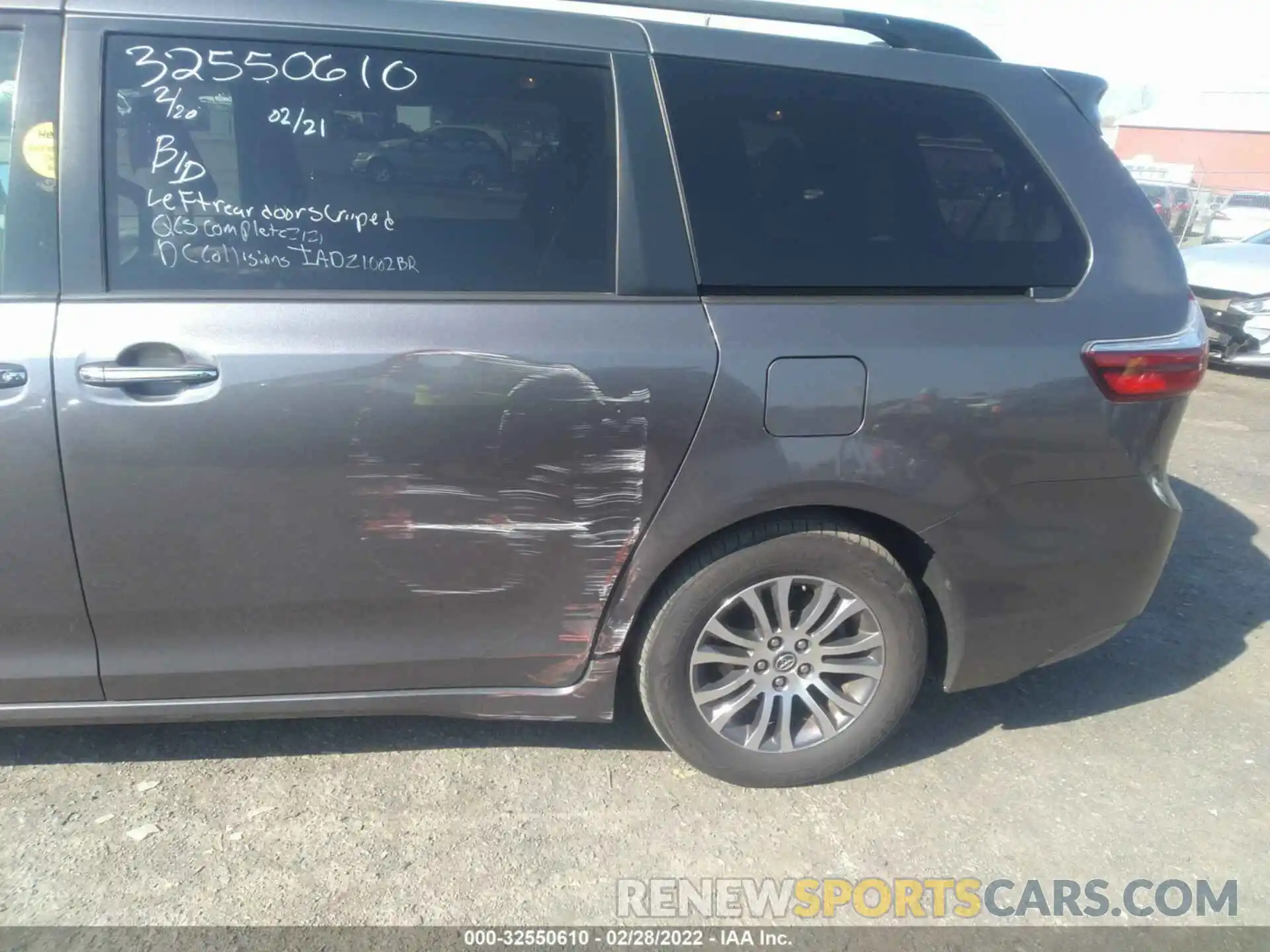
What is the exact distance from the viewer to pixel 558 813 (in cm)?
263

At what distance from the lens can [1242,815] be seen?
2.72 m

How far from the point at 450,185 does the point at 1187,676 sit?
292cm

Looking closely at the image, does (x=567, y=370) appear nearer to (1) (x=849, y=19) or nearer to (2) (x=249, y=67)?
(2) (x=249, y=67)

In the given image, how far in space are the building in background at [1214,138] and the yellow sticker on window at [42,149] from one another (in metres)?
46.9

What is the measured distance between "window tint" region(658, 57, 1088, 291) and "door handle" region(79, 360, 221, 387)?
116 cm

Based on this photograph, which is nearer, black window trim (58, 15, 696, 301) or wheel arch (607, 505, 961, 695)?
black window trim (58, 15, 696, 301)

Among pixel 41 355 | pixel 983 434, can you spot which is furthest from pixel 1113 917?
pixel 41 355

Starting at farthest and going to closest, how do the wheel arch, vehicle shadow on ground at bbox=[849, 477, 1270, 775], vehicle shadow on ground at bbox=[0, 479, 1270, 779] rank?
vehicle shadow on ground at bbox=[849, 477, 1270, 775] < vehicle shadow on ground at bbox=[0, 479, 1270, 779] < the wheel arch

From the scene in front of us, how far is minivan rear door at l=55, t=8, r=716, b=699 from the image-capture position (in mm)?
2174

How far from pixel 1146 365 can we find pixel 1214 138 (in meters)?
52.7

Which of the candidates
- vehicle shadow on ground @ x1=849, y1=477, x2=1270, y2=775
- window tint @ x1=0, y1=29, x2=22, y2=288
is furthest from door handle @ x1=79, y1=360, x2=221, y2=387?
vehicle shadow on ground @ x1=849, y1=477, x2=1270, y2=775

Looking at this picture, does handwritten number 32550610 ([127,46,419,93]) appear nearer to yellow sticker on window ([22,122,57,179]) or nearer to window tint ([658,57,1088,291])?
yellow sticker on window ([22,122,57,179])

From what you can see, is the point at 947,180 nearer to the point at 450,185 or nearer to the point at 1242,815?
the point at 450,185

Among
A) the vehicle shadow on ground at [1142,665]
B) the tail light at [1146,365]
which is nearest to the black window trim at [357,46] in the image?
the tail light at [1146,365]
